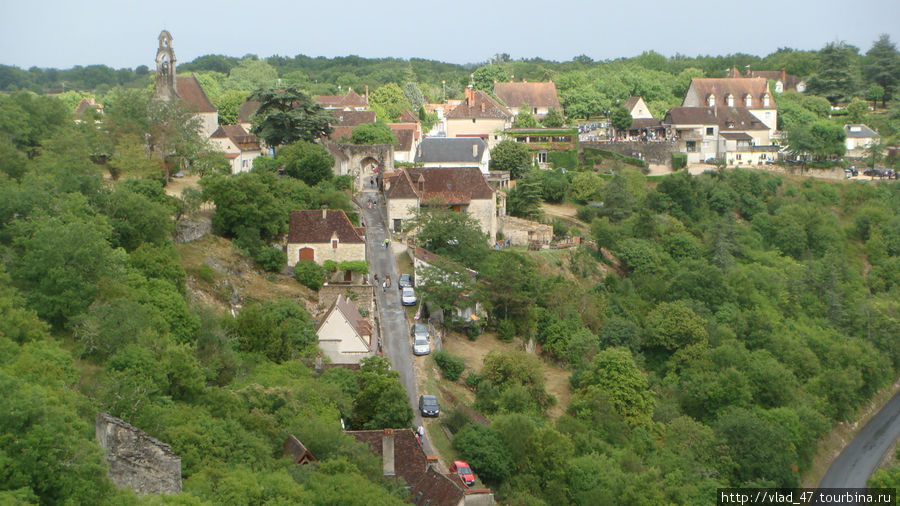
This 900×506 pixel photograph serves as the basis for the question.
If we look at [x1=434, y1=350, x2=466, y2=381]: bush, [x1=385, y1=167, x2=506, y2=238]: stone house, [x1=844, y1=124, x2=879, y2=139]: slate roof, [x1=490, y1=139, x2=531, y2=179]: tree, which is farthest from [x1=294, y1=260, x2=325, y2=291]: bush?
[x1=844, y1=124, x2=879, y2=139]: slate roof

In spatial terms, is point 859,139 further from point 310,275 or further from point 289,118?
point 310,275

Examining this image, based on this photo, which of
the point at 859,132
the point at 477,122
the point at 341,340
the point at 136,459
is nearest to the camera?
the point at 136,459

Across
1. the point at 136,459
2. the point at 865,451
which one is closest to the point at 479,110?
the point at 865,451

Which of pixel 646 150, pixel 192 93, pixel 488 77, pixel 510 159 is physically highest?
pixel 488 77

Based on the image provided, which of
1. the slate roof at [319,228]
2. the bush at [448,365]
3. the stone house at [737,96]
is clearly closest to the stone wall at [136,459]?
the bush at [448,365]

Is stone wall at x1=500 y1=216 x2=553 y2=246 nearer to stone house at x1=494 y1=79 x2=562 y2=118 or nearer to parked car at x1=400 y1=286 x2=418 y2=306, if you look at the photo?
parked car at x1=400 y1=286 x2=418 y2=306

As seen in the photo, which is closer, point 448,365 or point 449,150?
point 448,365

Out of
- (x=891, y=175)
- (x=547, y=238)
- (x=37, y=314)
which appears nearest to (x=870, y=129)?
(x=891, y=175)
